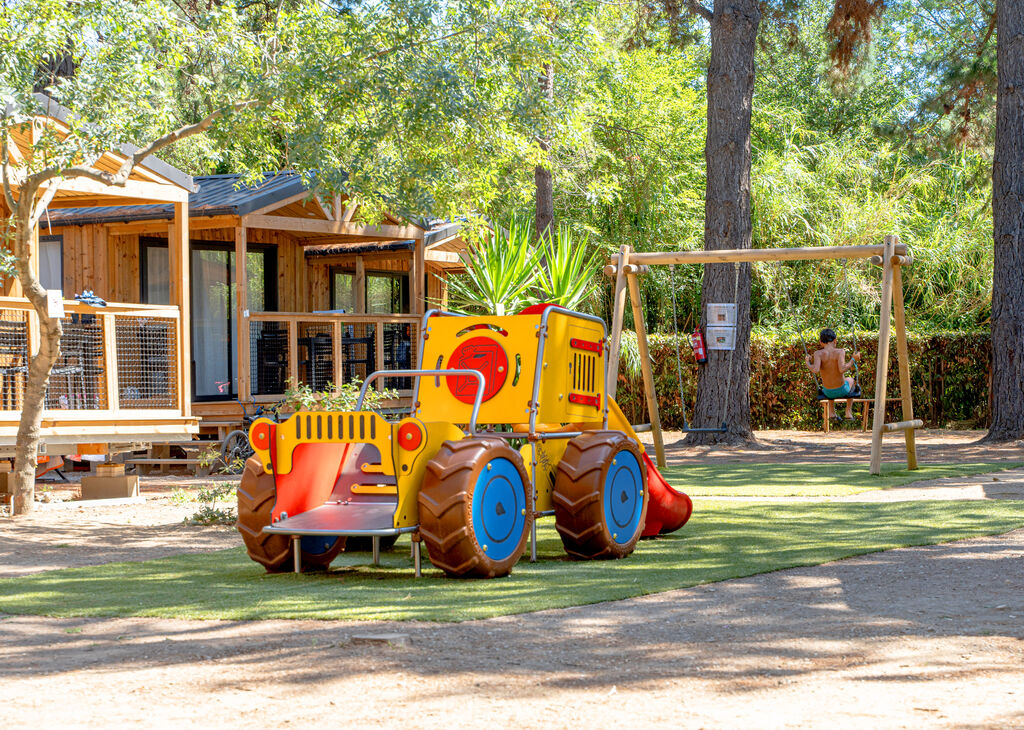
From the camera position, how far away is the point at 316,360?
57.8ft

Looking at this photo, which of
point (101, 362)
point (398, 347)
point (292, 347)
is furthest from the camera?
point (398, 347)

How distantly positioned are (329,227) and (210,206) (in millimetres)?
1943

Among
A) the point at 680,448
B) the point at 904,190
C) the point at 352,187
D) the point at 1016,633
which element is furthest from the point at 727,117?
the point at 1016,633

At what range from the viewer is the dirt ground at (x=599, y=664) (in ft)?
12.0

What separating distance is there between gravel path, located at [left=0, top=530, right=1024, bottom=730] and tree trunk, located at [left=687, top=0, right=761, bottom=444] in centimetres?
1050

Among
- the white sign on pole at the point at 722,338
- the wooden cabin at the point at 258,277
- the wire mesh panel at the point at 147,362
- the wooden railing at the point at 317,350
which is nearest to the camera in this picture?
the wire mesh panel at the point at 147,362

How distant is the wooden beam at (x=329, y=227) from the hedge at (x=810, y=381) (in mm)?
4870

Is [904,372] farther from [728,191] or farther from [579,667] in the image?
[579,667]

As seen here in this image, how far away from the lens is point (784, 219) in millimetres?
23438

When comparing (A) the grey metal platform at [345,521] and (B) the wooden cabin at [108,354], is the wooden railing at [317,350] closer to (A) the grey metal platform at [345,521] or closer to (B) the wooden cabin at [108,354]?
(B) the wooden cabin at [108,354]

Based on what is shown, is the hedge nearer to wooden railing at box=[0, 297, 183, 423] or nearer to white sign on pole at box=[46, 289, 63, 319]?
wooden railing at box=[0, 297, 183, 423]

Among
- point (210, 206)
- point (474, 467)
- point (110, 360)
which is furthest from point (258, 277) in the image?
point (474, 467)

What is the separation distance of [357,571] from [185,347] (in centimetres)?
753

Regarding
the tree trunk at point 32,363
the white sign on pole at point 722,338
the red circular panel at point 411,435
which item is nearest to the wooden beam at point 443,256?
the white sign on pole at point 722,338
